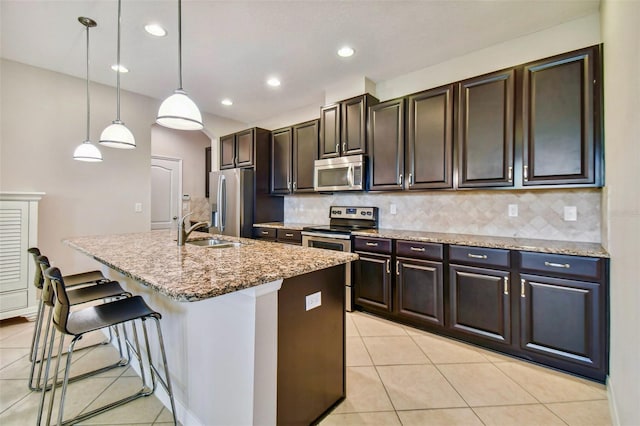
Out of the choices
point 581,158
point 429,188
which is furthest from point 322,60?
point 581,158

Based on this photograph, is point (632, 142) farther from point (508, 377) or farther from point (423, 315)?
point (423, 315)

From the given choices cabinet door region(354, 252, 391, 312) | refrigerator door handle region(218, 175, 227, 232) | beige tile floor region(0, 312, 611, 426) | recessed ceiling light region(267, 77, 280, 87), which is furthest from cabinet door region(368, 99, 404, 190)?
refrigerator door handle region(218, 175, 227, 232)

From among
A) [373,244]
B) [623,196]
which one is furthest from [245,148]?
[623,196]

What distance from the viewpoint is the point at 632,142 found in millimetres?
1251

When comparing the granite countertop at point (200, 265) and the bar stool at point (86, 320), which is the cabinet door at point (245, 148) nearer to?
the granite countertop at point (200, 265)

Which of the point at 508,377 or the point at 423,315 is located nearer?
the point at 508,377

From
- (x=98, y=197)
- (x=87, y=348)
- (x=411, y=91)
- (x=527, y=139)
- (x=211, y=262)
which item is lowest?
(x=87, y=348)

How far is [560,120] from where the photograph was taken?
7.07 ft

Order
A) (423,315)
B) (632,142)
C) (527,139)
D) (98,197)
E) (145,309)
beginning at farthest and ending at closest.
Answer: (98,197), (423,315), (527,139), (145,309), (632,142)

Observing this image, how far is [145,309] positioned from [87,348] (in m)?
1.44

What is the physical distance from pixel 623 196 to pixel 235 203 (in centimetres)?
395

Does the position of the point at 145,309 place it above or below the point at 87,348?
above

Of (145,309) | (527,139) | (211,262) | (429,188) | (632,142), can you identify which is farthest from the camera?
(429,188)

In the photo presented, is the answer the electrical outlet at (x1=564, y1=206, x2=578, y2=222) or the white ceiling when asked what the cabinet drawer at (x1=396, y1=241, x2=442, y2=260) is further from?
the white ceiling
